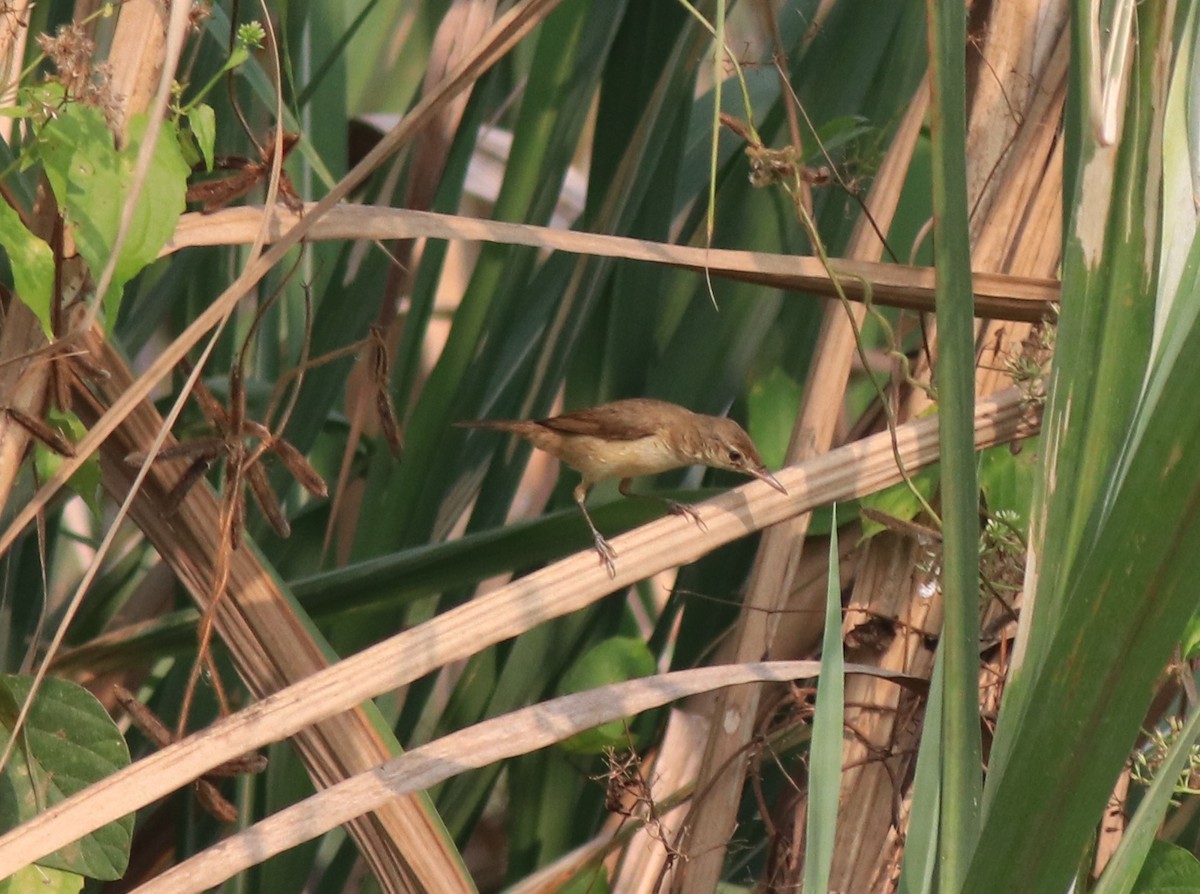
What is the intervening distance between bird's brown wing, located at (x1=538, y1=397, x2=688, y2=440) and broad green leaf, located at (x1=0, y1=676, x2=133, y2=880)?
0.86 m

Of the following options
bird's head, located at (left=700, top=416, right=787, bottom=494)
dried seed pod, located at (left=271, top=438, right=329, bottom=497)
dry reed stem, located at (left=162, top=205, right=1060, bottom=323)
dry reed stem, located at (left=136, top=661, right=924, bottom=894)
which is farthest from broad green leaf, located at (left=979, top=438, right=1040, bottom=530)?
dried seed pod, located at (left=271, top=438, right=329, bottom=497)

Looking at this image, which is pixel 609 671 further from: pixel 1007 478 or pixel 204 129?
pixel 204 129

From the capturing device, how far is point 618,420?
1.92 m

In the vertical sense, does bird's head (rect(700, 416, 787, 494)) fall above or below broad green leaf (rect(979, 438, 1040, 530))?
below

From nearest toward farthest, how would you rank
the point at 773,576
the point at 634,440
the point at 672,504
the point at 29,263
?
the point at 29,263, the point at 773,576, the point at 672,504, the point at 634,440

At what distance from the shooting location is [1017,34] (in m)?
1.41

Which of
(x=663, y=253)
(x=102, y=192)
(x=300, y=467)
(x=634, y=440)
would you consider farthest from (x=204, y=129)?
(x=634, y=440)

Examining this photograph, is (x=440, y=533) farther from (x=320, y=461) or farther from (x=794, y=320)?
(x=794, y=320)

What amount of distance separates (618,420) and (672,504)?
1.07 feet

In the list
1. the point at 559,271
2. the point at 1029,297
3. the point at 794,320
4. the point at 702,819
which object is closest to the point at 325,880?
the point at 702,819

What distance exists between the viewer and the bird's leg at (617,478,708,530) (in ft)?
4.26

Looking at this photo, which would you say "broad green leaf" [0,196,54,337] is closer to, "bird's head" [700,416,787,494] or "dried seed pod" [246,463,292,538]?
"dried seed pod" [246,463,292,538]

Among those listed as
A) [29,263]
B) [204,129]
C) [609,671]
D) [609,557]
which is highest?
[204,129]

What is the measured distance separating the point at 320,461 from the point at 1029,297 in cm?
123
